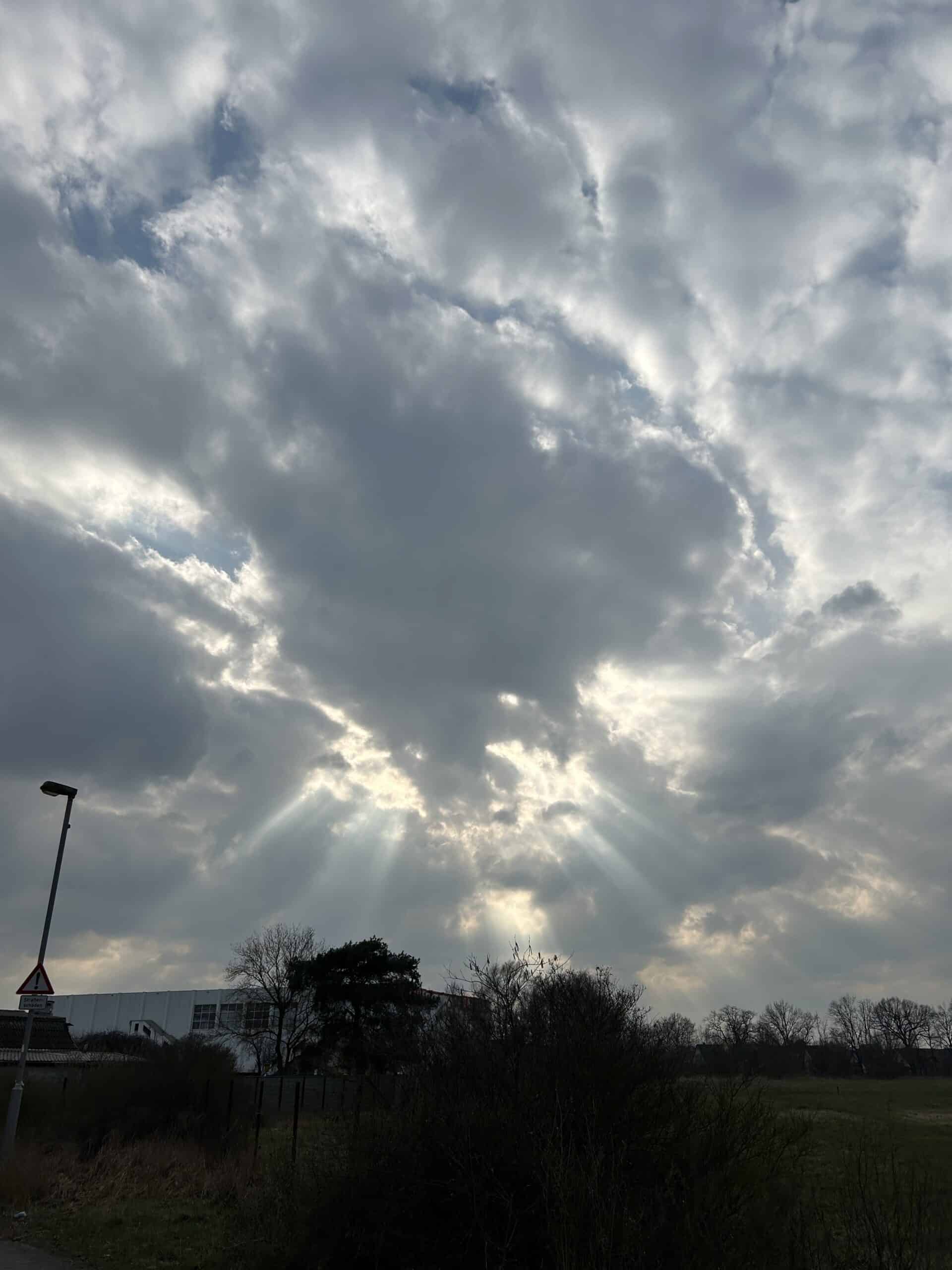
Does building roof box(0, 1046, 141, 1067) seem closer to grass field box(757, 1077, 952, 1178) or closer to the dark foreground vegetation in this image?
grass field box(757, 1077, 952, 1178)

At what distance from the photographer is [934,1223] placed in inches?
283

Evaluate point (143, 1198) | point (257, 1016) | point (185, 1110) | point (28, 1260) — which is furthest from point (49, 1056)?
point (28, 1260)

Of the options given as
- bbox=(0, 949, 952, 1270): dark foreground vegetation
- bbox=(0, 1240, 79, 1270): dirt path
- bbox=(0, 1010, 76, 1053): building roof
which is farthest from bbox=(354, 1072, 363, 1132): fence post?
bbox=(0, 1010, 76, 1053): building roof

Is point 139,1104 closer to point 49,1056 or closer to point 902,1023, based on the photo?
point 49,1056

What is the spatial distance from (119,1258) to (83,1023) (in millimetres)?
115318

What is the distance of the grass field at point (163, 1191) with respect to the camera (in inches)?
452

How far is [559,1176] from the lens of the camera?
7.41m

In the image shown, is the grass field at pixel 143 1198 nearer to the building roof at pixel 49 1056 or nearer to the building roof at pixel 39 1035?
the building roof at pixel 49 1056

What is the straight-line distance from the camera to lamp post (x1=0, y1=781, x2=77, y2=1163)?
19547 mm

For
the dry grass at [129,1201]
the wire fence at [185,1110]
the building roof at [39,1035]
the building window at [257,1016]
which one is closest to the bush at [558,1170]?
the dry grass at [129,1201]

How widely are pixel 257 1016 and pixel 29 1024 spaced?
61330 mm

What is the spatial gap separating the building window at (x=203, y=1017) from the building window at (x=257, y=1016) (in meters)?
19.3

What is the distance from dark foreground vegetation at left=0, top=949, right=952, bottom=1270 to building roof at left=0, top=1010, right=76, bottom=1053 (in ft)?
187

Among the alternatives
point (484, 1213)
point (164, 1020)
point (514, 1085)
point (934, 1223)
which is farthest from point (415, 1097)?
point (164, 1020)
